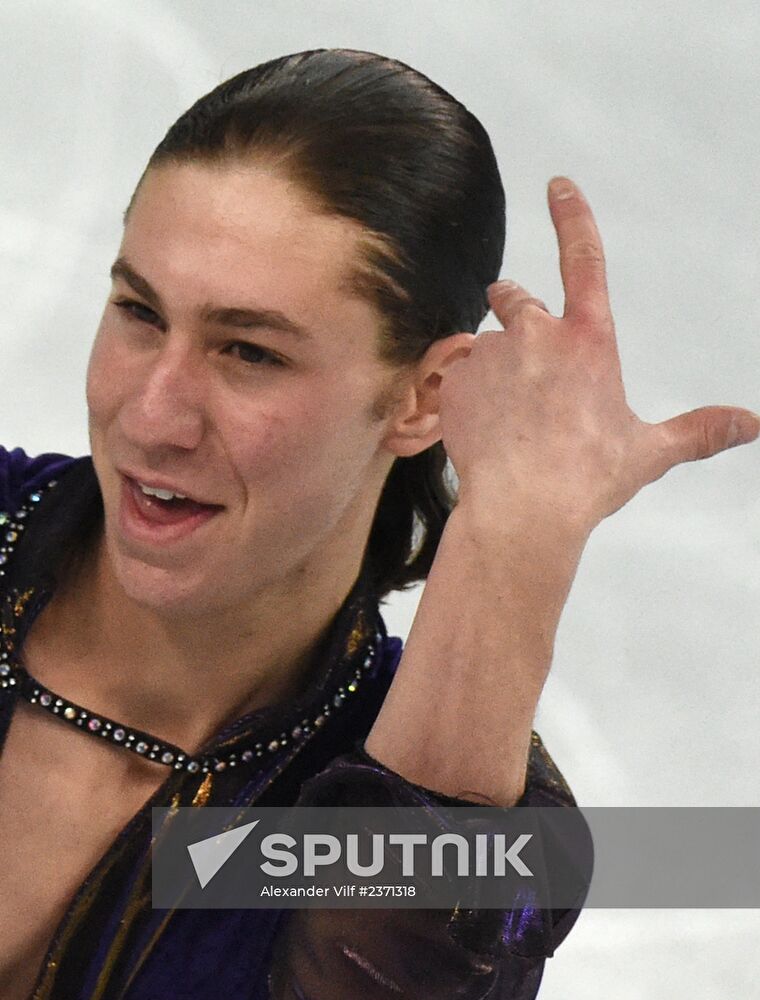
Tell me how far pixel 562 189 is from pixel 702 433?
0.31 m

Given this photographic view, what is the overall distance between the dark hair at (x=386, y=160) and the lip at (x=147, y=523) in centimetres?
30

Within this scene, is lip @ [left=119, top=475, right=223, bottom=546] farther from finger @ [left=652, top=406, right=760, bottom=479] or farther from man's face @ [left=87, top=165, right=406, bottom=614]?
finger @ [left=652, top=406, right=760, bottom=479]

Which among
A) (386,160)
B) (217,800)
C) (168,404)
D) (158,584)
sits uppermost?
(386,160)

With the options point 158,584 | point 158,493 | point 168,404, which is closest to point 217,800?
point 158,584

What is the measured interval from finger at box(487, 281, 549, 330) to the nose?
0.34m

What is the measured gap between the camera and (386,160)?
6.48 feet

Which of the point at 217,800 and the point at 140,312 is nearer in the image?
the point at 140,312

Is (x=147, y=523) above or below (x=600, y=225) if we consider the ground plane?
below

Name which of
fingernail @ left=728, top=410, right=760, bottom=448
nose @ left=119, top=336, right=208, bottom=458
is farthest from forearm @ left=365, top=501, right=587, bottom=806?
nose @ left=119, top=336, right=208, bottom=458

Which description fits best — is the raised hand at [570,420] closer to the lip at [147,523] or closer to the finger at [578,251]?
the finger at [578,251]

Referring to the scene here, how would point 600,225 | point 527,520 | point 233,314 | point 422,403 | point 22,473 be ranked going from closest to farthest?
1. point 527,520
2. point 233,314
3. point 422,403
4. point 22,473
5. point 600,225

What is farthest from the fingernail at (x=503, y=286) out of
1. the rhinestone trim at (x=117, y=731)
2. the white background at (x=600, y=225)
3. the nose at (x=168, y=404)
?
the white background at (x=600, y=225)

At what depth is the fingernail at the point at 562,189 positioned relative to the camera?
72.4 inches

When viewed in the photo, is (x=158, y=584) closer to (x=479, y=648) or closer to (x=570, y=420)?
(x=479, y=648)
